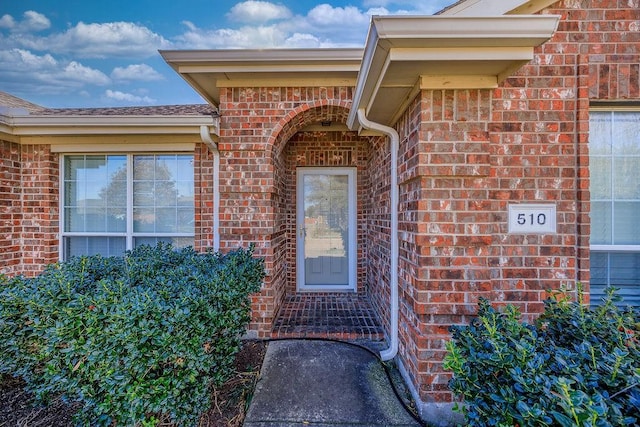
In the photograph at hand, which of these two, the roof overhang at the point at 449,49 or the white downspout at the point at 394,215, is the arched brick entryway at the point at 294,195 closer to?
the white downspout at the point at 394,215

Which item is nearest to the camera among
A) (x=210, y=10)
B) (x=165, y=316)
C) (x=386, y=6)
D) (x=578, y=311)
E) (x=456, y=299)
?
(x=578, y=311)

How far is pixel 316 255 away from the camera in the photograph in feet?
16.8

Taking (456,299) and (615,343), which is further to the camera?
(456,299)

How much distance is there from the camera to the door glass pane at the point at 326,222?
5.13 meters

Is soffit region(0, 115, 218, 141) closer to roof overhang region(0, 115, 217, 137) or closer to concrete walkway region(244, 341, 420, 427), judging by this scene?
roof overhang region(0, 115, 217, 137)

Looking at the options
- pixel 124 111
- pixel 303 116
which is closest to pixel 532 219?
pixel 303 116

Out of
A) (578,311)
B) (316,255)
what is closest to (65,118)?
(316,255)

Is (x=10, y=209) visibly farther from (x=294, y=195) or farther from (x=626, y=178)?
(x=626, y=178)

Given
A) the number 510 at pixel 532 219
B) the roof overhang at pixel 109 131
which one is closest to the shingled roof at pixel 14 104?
the roof overhang at pixel 109 131

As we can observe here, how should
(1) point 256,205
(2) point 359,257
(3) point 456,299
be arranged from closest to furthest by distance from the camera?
(3) point 456,299
(1) point 256,205
(2) point 359,257

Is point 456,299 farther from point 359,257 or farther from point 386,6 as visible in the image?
point 386,6

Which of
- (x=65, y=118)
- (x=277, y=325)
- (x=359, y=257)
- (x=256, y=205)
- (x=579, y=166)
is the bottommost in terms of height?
(x=277, y=325)

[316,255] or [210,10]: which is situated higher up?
[210,10]

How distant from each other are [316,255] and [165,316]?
11.5ft
